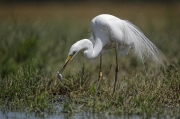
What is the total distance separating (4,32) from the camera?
40.4 feet

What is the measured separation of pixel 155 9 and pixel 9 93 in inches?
625

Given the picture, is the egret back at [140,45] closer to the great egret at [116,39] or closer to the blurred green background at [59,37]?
the great egret at [116,39]

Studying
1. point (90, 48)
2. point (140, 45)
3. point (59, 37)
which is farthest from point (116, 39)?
point (59, 37)

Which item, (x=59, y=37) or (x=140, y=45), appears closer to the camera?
(x=140, y=45)

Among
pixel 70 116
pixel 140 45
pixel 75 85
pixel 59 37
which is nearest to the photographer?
pixel 70 116

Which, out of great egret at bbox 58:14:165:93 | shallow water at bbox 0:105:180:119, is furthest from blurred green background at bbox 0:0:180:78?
shallow water at bbox 0:105:180:119

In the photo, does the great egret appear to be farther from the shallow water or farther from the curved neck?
the shallow water

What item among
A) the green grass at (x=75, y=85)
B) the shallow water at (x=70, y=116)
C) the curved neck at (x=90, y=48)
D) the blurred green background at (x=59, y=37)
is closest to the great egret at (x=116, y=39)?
the curved neck at (x=90, y=48)

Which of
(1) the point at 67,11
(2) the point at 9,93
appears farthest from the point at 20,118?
(1) the point at 67,11

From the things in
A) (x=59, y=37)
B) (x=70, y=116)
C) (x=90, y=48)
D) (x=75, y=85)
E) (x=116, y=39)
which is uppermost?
(x=59, y=37)

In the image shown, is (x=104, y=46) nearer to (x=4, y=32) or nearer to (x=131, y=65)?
(x=131, y=65)

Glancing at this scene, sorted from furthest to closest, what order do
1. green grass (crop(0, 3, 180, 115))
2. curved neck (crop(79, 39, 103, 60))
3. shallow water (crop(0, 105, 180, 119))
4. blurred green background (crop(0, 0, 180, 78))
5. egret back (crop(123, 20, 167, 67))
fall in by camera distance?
blurred green background (crop(0, 0, 180, 78))
egret back (crop(123, 20, 167, 67))
curved neck (crop(79, 39, 103, 60))
green grass (crop(0, 3, 180, 115))
shallow water (crop(0, 105, 180, 119))

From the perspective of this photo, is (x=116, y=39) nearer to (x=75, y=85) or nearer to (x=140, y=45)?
(x=140, y=45)

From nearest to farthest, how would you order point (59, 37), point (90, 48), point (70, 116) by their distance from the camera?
point (70, 116), point (90, 48), point (59, 37)
